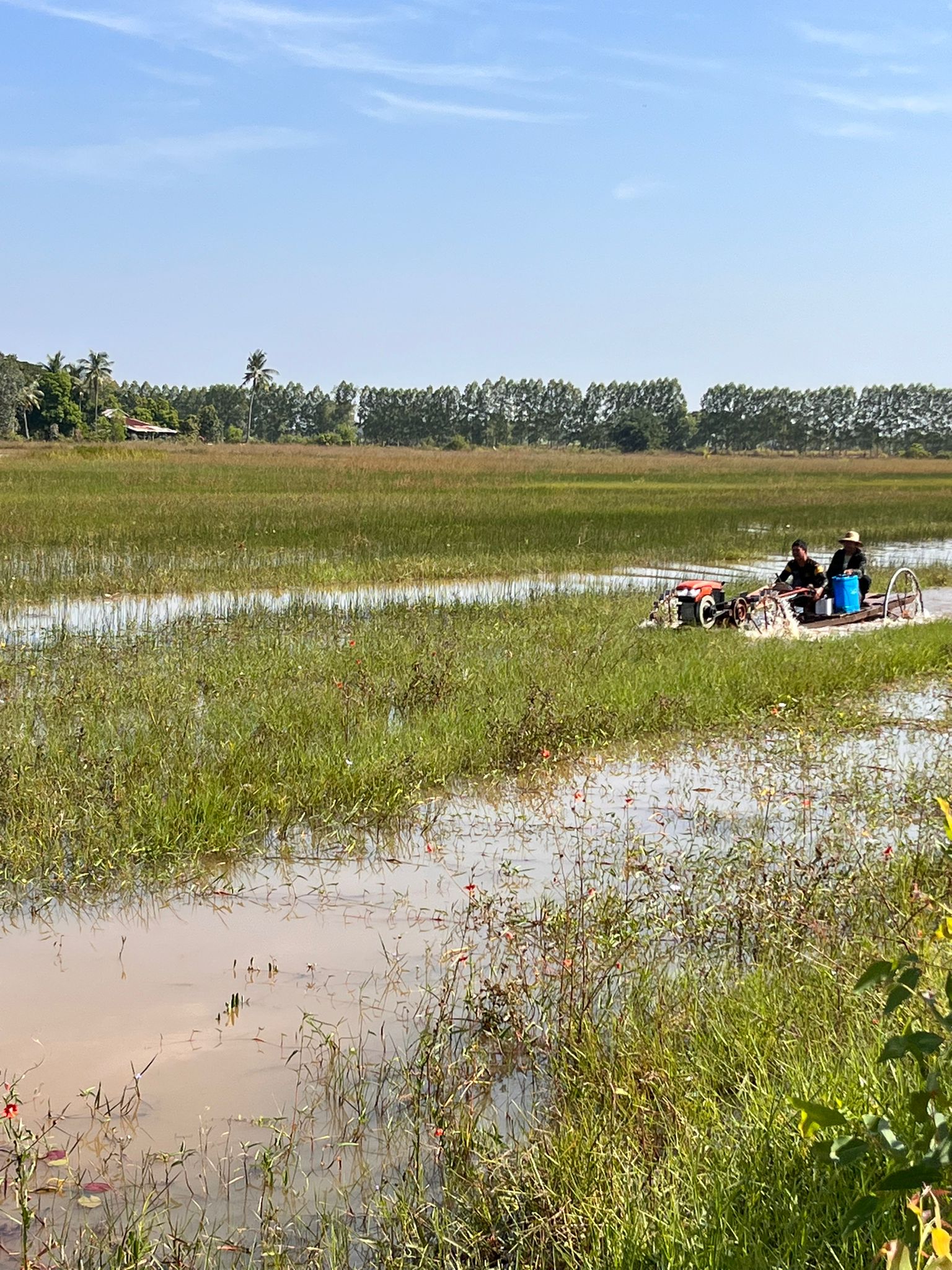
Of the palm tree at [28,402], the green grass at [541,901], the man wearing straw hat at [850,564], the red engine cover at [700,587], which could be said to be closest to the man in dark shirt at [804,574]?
the man wearing straw hat at [850,564]

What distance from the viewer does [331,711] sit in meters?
8.80

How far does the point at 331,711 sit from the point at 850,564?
7810 mm

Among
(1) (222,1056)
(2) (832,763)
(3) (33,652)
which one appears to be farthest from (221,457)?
(1) (222,1056)

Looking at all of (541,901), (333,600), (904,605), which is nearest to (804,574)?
(904,605)

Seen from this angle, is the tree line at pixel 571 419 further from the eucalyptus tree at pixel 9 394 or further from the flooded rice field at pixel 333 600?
the flooded rice field at pixel 333 600

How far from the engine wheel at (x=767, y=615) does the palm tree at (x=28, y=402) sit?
7718cm

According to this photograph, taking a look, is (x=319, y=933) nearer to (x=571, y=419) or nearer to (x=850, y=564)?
(x=850, y=564)

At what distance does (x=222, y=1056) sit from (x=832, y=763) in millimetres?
5443

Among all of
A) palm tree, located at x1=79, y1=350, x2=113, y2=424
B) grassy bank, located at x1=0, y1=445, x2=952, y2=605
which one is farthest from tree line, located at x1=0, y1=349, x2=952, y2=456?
grassy bank, located at x1=0, y1=445, x2=952, y2=605

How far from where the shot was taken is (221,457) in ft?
173

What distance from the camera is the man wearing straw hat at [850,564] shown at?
13969 mm

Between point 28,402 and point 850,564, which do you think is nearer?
point 850,564

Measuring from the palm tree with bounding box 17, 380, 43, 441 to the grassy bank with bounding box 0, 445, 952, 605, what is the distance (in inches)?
1199

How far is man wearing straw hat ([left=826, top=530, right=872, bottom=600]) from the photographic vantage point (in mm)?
13969
